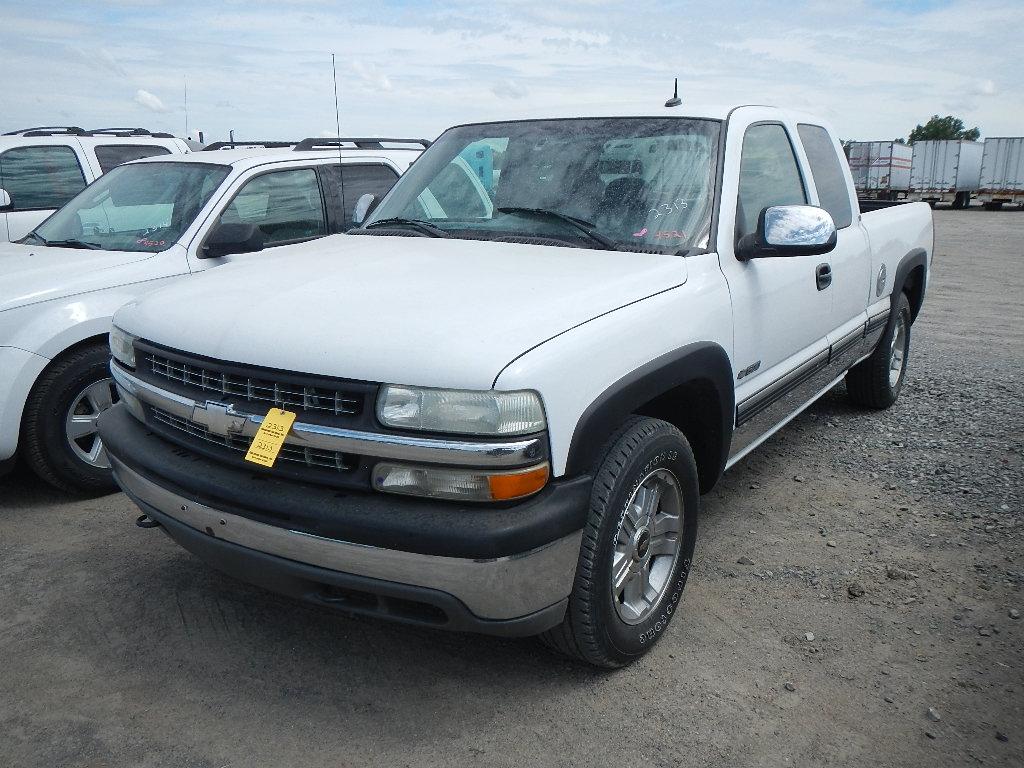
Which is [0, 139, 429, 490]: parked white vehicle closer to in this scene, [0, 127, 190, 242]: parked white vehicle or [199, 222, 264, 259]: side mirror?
[199, 222, 264, 259]: side mirror

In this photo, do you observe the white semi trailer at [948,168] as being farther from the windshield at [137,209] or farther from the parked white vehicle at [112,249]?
the windshield at [137,209]

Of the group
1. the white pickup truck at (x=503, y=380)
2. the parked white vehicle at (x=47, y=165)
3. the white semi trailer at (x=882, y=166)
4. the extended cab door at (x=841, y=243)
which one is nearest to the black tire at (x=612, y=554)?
the white pickup truck at (x=503, y=380)

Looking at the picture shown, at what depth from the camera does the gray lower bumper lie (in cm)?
234

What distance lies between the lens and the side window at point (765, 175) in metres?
3.62

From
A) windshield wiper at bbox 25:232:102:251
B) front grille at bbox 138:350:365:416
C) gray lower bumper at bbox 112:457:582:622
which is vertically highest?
windshield wiper at bbox 25:232:102:251

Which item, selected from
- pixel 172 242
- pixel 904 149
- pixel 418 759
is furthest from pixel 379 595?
pixel 904 149

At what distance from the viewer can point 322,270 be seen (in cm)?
313

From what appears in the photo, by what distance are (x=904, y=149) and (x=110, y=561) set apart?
3485 centimetres

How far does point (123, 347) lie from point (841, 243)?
3438 millimetres

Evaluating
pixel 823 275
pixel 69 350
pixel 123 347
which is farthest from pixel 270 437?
pixel 823 275

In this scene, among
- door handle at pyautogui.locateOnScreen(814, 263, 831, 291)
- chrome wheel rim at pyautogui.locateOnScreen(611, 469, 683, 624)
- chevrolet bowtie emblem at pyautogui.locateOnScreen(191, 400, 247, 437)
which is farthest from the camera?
door handle at pyautogui.locateOnScreen(814, 263, 831, 291)

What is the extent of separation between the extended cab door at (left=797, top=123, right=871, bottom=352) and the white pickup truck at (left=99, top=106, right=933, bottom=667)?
45 cm

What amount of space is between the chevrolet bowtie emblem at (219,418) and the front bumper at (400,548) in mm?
135

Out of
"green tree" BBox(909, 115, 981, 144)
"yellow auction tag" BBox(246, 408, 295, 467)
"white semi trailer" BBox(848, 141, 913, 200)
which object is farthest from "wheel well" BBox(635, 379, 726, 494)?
"green tree" BBox(909, 115, 981, 144)
